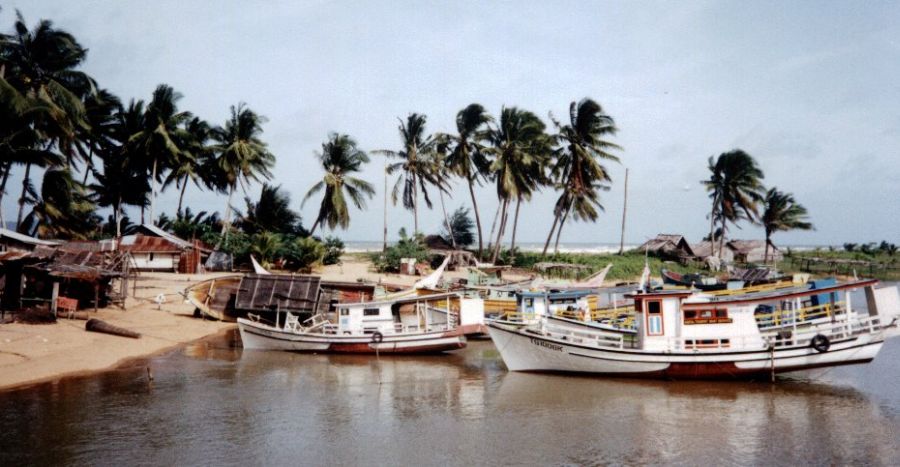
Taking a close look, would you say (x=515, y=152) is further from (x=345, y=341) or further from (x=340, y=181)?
(x=345, y=341)

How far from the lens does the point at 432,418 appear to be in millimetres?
13680

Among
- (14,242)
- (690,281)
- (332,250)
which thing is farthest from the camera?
(332,250)

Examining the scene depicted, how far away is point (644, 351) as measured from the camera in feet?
56.3

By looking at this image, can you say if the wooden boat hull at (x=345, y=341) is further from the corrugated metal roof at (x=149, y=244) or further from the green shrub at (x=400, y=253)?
the green shrub at (x=400, y=253)

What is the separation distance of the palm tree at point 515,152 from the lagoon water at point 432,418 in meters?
26.8

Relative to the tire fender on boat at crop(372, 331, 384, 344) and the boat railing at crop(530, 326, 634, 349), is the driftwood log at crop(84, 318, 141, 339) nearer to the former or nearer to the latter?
the tire fender on boat at crop(372, 331, 384, 344)

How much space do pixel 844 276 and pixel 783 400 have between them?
48053mm

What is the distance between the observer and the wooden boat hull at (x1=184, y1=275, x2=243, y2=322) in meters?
25.0

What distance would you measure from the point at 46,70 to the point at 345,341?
27476mm

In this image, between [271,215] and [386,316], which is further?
[271,215]

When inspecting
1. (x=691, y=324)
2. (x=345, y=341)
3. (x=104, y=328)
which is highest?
(x=691, y=324)

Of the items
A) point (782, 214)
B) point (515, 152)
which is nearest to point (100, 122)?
point (515, 152)

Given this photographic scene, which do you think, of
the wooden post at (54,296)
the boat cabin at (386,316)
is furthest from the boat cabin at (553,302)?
the wooden post at (54,296)

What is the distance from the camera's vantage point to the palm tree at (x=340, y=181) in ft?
146
